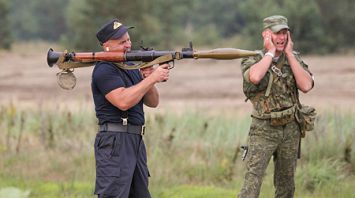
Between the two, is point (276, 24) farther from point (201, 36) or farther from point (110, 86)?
point (201, 36)

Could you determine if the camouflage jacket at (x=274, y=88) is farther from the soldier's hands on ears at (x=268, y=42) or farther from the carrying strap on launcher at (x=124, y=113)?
the carrying strap on launcher at (x=124, y=113)

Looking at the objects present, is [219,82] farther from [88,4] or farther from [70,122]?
[88,4]

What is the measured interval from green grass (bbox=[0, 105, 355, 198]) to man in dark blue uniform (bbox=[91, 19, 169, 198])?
6.61 ft

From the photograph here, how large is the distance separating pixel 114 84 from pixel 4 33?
48415 millimetres

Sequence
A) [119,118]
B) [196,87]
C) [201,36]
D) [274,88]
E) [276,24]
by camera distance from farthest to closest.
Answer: [201,36], [196,87], [274,88], [276,24], [119,118]

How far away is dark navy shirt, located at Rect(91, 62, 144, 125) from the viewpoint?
15.8ft

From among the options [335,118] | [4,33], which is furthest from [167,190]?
[4,33]

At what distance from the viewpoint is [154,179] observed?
27.2 feet

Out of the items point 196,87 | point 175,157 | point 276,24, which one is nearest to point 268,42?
point 276,24

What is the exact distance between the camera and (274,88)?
17.5 ft

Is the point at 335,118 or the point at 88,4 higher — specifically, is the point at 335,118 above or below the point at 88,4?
below

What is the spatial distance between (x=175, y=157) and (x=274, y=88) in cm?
405

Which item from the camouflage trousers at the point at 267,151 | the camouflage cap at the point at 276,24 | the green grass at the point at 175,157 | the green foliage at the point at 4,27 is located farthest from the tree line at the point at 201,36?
the camouflage cap at the point at 276,24

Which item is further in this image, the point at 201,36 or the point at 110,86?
the point at 201,36
